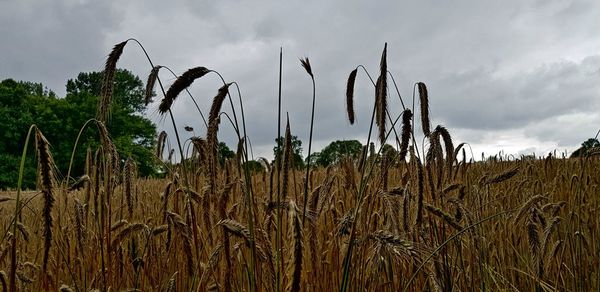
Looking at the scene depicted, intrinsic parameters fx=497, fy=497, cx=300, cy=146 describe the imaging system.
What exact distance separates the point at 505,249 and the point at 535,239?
1244 millimetres

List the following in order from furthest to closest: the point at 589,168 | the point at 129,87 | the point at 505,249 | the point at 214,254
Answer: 1. the point at 129,87
2. the point at 589,168
3. the point at 505,249
4. the point at 214,254

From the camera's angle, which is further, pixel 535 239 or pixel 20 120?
pixel 20 120

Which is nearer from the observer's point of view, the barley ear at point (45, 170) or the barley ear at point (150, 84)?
the barley ear at point (45, 170)

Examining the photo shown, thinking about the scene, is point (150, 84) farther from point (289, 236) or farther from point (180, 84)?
point (289, 236)

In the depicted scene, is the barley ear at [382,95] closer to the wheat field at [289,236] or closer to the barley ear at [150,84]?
the wheat field at [289,236]

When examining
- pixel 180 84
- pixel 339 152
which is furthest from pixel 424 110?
pixel 339 152

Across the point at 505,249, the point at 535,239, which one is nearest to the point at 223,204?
the point at 535,239

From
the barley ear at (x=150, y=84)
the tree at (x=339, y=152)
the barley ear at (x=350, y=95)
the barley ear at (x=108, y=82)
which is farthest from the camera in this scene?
the tree at (x=339, y=152)

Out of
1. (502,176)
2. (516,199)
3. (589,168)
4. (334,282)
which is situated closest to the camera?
(334,282)

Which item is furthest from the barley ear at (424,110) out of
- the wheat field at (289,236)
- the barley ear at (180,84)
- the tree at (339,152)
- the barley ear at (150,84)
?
the tree at (339,152)

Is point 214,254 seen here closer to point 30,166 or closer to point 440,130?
point 440,130

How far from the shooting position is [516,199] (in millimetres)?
5355

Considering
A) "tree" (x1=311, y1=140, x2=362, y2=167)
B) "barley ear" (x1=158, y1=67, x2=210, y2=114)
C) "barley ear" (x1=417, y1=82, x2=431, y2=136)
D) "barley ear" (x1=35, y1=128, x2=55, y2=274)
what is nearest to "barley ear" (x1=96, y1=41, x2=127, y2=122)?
"barley ear" (x1=158, y1=67, x2=210, y2=114)

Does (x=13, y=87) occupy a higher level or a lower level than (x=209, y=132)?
higher
